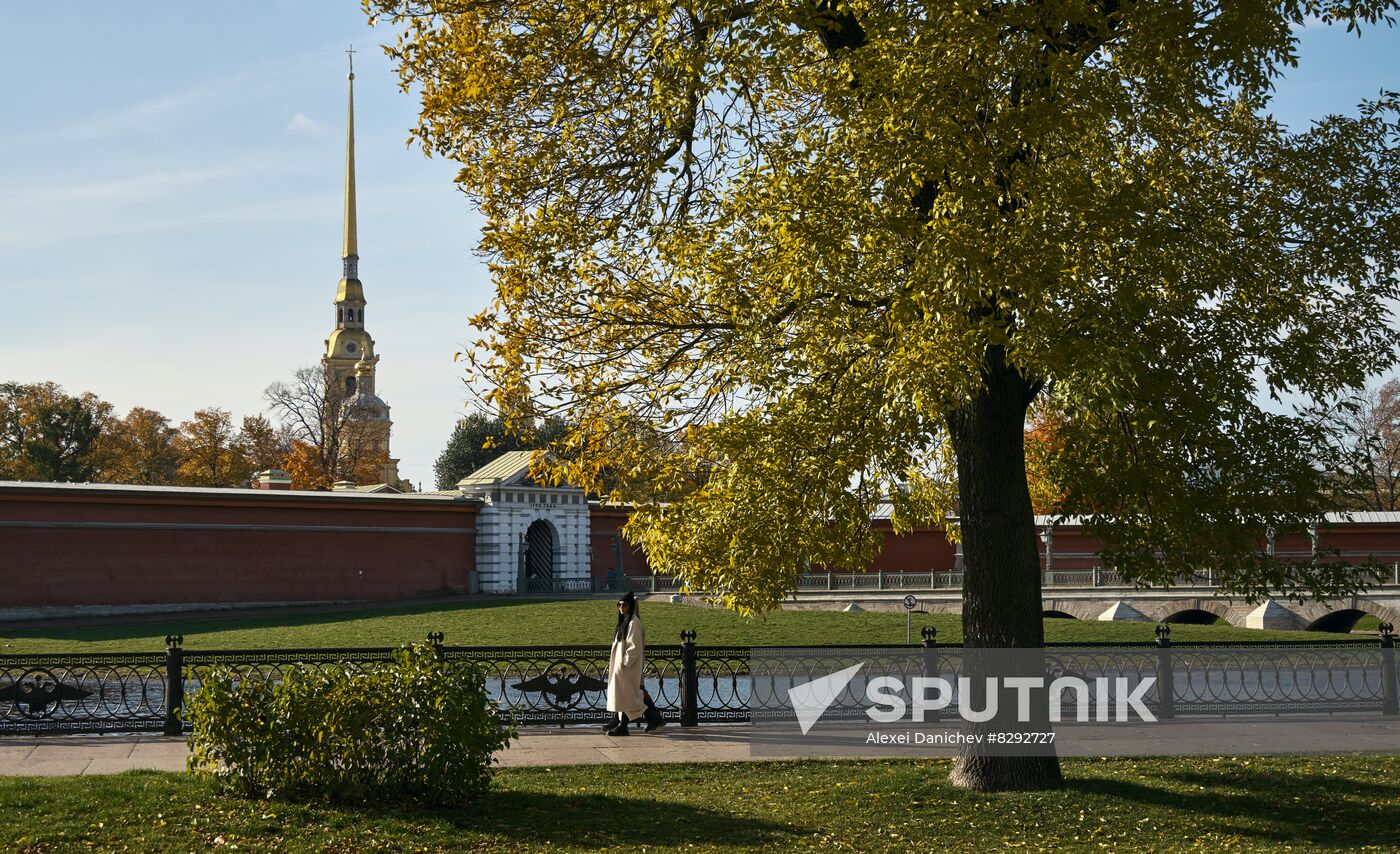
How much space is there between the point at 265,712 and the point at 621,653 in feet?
16.5

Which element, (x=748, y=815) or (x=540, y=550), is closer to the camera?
(x=748, y=815)

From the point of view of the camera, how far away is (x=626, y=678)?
13773mm

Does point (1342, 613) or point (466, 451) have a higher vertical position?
point (466, 451)

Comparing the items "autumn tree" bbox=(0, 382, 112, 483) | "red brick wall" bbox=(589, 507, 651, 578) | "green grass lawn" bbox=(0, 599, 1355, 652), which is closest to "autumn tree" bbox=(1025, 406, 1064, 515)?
"green grass lawn" bbox=(0, 599, 1355, 652)

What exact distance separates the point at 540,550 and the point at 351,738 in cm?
3682

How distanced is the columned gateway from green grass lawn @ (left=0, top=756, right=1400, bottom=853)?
31.0 m

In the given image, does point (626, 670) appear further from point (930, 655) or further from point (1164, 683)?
point (1164, 683)

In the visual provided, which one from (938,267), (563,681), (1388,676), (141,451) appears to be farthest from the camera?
(141,451)

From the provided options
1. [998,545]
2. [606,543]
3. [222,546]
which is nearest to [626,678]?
[998,545]

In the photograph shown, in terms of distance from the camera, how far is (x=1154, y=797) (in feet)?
33.4

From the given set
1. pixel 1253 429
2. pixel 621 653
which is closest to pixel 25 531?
pixel 621 653

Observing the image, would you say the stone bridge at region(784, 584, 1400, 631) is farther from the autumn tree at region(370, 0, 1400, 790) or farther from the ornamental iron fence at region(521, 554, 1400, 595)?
the autumn tree at region(370, 0, 1400, 790)

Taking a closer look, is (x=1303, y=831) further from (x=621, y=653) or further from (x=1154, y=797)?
(x=621, y=653)

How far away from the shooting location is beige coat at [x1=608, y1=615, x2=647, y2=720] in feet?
44.8
